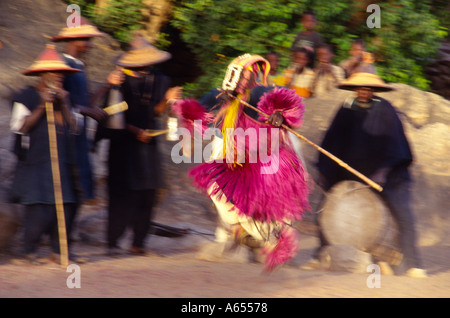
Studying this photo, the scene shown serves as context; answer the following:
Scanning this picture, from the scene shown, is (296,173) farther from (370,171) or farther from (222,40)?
(222,40)

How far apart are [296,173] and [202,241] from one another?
1869 millimetres

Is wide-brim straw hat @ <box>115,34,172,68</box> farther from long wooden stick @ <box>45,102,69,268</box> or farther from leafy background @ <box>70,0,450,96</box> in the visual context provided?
leafy background @ <box>70,0,450,96</box>

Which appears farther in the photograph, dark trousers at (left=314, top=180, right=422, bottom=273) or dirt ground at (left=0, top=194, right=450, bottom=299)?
dark trousers at (left=314, top=180, right=422, bottom=273)

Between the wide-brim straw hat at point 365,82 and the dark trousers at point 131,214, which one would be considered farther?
the dark trousers at point 131,214

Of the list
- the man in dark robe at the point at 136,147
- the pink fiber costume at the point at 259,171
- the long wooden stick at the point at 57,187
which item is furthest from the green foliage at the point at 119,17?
the long wooden stick at the point at 57,187

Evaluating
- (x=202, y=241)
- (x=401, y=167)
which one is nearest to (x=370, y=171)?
(x=401, y=167)

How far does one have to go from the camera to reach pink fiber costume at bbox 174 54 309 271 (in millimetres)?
5945

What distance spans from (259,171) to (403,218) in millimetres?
1582

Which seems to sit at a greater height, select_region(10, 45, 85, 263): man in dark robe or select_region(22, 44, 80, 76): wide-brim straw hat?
select_region(22, 44, 80, 76): wide-brim straw hat

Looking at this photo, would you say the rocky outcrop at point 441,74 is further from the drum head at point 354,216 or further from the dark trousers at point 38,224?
the dark trousers at point 38,224

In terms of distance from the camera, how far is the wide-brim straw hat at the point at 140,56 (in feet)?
21.9

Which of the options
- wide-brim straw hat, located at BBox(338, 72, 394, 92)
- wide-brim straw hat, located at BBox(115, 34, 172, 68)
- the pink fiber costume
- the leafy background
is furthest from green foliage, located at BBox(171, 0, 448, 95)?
the pink fiber costume

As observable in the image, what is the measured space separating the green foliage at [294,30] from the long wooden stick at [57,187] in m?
6.32

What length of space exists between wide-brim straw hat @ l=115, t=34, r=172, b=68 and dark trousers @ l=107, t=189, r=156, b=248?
1199 mm
